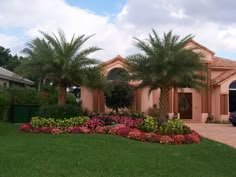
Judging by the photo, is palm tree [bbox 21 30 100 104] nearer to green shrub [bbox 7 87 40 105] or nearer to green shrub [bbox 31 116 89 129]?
green shrub [bbox 31 116 89 129]

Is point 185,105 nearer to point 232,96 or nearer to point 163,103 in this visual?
point 232,96

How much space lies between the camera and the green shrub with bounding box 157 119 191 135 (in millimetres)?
16375

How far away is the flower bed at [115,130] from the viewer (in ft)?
50.5

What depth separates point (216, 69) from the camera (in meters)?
32.2

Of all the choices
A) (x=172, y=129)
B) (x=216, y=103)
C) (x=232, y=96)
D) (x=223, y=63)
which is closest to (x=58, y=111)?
(x=172, y=129)

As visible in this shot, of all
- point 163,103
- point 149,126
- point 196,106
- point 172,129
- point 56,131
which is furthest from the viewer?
point 196,106

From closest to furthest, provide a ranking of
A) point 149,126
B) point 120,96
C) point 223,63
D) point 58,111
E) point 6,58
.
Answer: point 149,126
point 58,111
point 120,96
point 223,63
point 6,58

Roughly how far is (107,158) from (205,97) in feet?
71.4

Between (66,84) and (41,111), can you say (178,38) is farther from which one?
(41,111)

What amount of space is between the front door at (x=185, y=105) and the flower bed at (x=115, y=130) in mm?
11524

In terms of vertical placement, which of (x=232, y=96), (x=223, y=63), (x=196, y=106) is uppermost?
(x=223, y=63)

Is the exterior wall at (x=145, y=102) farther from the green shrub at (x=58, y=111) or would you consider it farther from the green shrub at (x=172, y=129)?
the green shrub at (x=172, y=129)

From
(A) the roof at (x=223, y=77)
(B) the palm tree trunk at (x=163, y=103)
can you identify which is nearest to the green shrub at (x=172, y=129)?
(B) the palm tree trunk at (x=163, y=103)

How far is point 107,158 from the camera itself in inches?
426
